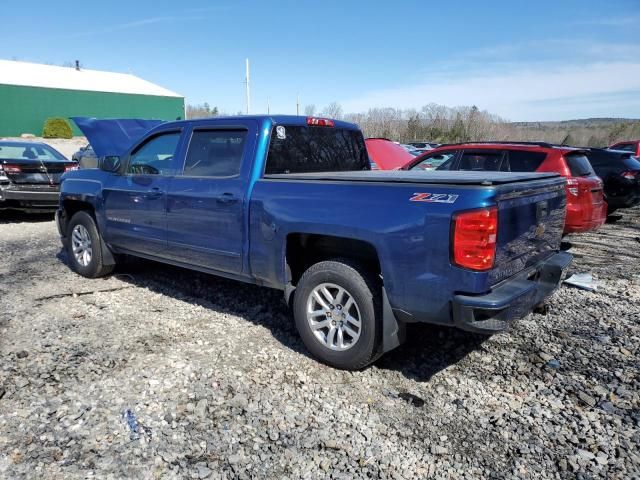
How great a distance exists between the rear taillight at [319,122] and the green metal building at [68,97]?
129ft

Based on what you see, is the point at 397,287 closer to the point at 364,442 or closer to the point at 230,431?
the point at 364,442

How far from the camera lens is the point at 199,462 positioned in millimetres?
2691

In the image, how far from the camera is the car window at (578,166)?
697cm

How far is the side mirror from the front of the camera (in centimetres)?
554

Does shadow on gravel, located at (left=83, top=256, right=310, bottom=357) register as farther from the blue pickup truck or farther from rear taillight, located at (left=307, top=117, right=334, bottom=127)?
rear taillight, located at (left=307, top=117, right=334, bottom=127)

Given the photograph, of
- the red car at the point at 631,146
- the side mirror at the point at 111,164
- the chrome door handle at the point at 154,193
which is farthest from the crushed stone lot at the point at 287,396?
the red car at the point at 631,146

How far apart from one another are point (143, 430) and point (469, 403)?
2.10 m

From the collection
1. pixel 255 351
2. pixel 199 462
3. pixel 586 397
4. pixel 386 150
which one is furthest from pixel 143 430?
pixel 386 150

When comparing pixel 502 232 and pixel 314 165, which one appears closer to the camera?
pixel 502 232

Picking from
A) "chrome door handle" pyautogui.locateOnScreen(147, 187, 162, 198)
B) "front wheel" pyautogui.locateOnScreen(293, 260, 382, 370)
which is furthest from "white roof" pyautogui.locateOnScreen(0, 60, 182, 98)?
"front wheel" pyautogui.locateOnScreen(293, 260, 382, 370)

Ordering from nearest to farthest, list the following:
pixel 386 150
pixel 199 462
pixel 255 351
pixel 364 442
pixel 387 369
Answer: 1. pixel 199 462
2. pixel 364 442
3. pixel 387 369
4. pixel 255 351
5. pixel 386 150

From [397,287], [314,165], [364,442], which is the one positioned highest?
[314,165]

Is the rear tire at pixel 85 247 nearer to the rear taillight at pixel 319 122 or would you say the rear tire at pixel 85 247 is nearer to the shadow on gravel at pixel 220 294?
the shadow on gravel at pixel 220 294

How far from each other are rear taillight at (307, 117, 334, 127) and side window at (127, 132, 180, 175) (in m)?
1.34
